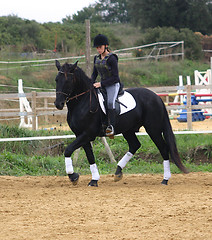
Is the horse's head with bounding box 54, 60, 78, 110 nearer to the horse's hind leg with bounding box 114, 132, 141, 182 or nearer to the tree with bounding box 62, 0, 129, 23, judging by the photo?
the horse's hind leg with bounding box 114, 132, 141, 182

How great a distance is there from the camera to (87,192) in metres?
7.09

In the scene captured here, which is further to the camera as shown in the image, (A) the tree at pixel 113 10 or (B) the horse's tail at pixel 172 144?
(A) the tree at pixel 113 10

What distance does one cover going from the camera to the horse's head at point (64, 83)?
23.8ft

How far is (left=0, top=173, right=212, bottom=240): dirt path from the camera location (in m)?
4.60

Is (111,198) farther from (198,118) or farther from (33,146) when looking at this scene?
(198,118)

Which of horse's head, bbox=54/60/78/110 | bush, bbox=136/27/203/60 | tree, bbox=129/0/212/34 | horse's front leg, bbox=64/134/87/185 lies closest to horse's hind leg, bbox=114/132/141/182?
horse's front leg, bbox=64/134/87/185

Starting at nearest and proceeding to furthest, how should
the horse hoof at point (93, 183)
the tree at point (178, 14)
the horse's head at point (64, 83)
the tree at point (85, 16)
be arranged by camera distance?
1. the horse's head at point (64, 83)
2. the horse hoof at point (93, 183)
3. the tree at point (178, 14)
4. the tree at point (85, 16)

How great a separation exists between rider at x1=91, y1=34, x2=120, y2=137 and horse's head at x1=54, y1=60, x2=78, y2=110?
531mm

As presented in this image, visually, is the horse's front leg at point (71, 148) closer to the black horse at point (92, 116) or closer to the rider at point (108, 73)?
Result: the black horse at point (92, 116)

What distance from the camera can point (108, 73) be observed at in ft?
25.1

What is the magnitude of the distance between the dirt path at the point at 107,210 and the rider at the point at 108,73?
4.19 feet

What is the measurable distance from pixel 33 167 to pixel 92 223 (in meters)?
5.16

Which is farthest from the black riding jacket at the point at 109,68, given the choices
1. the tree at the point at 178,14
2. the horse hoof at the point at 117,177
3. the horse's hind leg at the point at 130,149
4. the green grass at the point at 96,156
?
the tree at the point at 178,14

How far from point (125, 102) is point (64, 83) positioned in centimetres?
124
